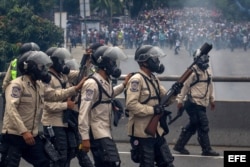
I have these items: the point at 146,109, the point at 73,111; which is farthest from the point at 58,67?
the point at 146,109

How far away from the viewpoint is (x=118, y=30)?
57.3 m

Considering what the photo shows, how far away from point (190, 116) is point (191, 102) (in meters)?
0.24

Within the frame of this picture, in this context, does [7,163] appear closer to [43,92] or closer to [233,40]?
[43,92]

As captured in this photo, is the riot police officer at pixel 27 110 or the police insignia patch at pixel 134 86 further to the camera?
the police insignia patch at pixel 134 86

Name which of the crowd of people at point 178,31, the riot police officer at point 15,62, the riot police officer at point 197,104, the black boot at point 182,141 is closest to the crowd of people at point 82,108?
the riot police officer at point 15,62

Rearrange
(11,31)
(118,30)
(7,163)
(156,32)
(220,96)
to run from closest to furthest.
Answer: (7,163) → (220,96) → (11,31) → (156,32) → (118,30)

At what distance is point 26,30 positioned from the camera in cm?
2858

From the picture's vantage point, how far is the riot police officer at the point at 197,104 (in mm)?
13758

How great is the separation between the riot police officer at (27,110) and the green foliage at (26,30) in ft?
59.0

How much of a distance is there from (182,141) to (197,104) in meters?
0.64

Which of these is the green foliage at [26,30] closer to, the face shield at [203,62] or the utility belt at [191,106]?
the utility belt at [191,106]

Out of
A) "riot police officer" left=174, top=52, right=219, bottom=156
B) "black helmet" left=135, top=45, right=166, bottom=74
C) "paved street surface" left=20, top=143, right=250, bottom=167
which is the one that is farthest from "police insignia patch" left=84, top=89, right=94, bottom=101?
"riot police officer" left=174, top=52, right=219, bottom=156

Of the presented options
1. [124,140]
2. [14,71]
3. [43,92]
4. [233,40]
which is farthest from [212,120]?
[233,40]

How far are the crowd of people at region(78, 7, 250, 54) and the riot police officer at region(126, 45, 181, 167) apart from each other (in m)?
28.7
